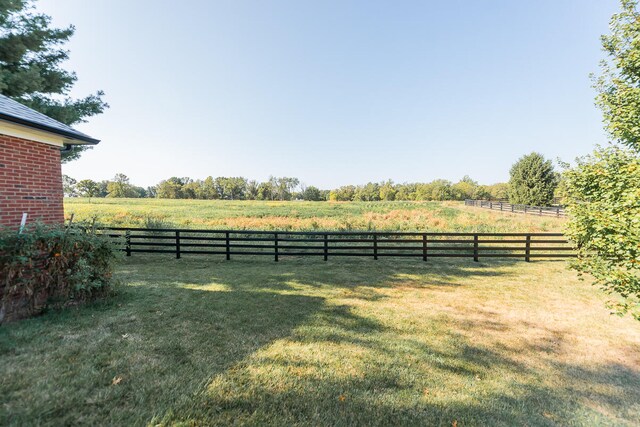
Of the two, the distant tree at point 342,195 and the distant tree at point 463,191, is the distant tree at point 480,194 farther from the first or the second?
the distant tree at point 342,195

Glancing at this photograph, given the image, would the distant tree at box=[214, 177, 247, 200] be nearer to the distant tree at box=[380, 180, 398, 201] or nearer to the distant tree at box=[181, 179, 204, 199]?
the distant tree at box=[181, 179, 204, 199]

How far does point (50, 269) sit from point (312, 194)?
117217 mm

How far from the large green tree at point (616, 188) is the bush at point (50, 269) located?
336 inches

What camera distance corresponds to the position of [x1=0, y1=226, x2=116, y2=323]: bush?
4.14 m

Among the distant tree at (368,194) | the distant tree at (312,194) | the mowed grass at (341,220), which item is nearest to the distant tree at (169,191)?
the distant tree at (312,194)

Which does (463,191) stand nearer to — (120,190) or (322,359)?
(322,359)

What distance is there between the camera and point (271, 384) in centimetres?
302

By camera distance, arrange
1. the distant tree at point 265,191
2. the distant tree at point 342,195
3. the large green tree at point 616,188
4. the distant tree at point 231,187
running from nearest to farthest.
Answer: the large green tree at point 616,188, the distant tree at point 265,191, the distant tree at point 231,187, the distant tree at point 342,195

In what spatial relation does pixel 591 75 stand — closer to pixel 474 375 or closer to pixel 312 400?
pixel 474 375

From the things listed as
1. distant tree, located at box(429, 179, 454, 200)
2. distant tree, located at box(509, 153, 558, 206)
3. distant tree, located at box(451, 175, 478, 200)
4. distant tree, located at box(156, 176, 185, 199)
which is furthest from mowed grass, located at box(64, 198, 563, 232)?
distant tree, located at box(156, 176, 185, 199)

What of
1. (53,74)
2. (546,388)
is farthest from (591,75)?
(53,74)

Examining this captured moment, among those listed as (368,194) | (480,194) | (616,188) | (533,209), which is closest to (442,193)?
(480,194)

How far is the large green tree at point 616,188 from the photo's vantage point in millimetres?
3494

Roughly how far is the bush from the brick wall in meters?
0.62
